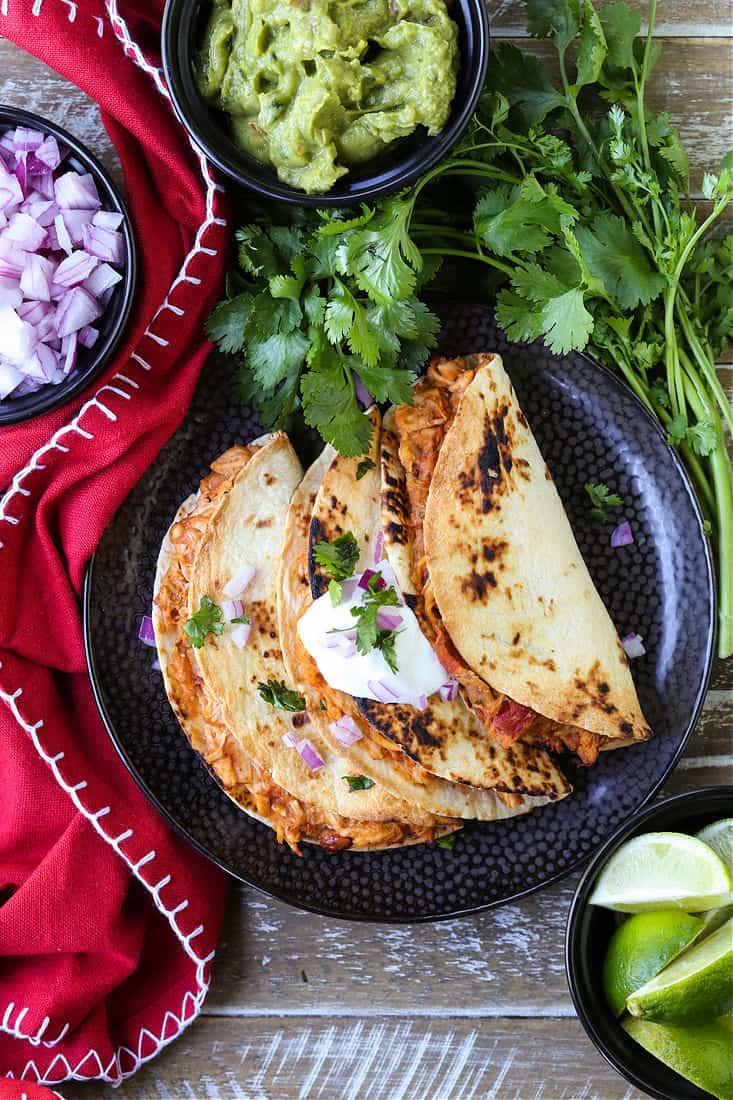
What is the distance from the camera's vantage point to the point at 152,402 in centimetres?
266

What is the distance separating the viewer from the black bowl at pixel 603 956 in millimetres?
2561

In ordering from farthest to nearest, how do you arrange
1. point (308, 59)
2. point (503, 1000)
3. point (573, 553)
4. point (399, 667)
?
point (503, 1000) → point (573, 553) → point (399, 667) → point (308, 59)

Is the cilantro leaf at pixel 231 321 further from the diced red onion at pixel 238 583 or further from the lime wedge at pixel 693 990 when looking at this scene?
the lime wedge at pixel 693 990

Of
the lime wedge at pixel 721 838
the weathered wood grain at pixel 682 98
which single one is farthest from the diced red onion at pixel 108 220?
the lime wedge at pixel 721 838

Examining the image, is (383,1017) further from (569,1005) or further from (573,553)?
(573,553)

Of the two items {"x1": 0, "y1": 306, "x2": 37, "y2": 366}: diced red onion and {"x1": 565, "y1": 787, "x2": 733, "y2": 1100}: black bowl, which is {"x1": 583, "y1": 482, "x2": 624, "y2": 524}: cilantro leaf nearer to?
{"x1": 565, "y1": 787, "x2": 733, "y2": 1100}: black bowl

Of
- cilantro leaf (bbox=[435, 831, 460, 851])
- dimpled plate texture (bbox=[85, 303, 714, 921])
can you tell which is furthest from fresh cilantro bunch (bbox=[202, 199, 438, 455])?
cilantro leaf (bbox=[435, 831, 460, 851])

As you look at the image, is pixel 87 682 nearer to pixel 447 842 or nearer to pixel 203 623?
pixel 203 623

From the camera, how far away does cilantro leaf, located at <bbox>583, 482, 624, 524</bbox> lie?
8.94ft

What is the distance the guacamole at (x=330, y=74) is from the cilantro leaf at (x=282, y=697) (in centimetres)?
121

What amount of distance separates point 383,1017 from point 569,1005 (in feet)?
1.78

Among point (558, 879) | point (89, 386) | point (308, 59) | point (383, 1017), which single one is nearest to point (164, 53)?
point (308, 59)

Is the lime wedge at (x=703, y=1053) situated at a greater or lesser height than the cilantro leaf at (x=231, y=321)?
lesser

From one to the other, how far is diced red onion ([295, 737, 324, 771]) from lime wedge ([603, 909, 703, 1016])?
878 millimetres
